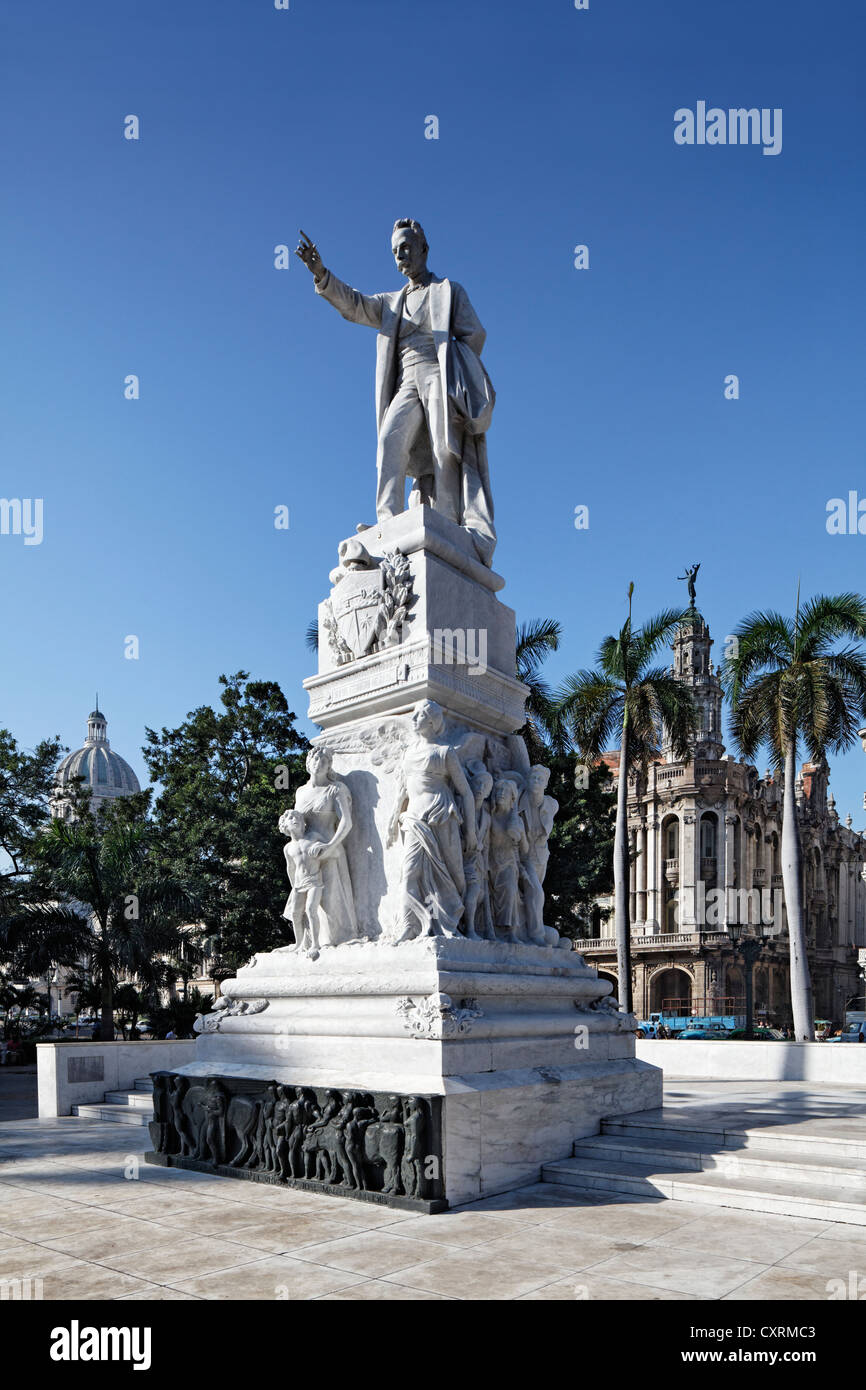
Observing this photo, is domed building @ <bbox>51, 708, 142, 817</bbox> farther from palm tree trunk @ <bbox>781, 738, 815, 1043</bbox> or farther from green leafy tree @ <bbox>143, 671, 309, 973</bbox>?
palm tree trunk @ <bbox>781, 738, 815, 1043</bbox>

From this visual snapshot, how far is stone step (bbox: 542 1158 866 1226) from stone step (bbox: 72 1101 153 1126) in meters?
5.97

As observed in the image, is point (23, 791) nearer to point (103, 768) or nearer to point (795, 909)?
point (795, 909)

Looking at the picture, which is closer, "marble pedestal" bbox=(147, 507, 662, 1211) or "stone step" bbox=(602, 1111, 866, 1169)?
"marble pedestal" bbox=(147, 507, 662, 1211)

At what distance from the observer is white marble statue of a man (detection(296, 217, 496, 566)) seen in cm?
1011

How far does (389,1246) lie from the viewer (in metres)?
5.48

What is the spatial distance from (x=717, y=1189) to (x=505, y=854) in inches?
121

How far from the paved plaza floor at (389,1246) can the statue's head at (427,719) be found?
10.8ft

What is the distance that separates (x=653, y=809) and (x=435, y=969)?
6069cm

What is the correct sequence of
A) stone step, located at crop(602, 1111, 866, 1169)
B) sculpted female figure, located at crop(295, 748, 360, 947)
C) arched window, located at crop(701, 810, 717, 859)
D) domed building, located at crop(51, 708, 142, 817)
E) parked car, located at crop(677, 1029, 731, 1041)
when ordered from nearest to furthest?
1. stone step, located at crop(602, 1111, 866, 1169)
2. sculpted female figure, located at crop(295, 748, 360, 947)
3. parked car, located at crop(677, 1029, 731, 1041)
4. arched window, located at crop(701, 810, 717, 859)
5. domed building, located at crop(51, 708, 142, 817)

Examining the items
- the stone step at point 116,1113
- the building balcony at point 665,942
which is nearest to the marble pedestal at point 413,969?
the stone step at point 116,1113

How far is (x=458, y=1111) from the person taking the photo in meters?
6.54

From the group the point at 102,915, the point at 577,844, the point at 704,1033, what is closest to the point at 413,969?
the point at 102,915

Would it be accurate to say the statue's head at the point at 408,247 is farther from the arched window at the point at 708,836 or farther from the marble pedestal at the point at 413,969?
the arched window at the point at 708,836

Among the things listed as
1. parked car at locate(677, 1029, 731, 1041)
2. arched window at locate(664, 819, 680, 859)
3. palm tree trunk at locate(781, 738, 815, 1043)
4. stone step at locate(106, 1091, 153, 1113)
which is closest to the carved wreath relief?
stone step at locate(106, 1091, 153, 1113)
